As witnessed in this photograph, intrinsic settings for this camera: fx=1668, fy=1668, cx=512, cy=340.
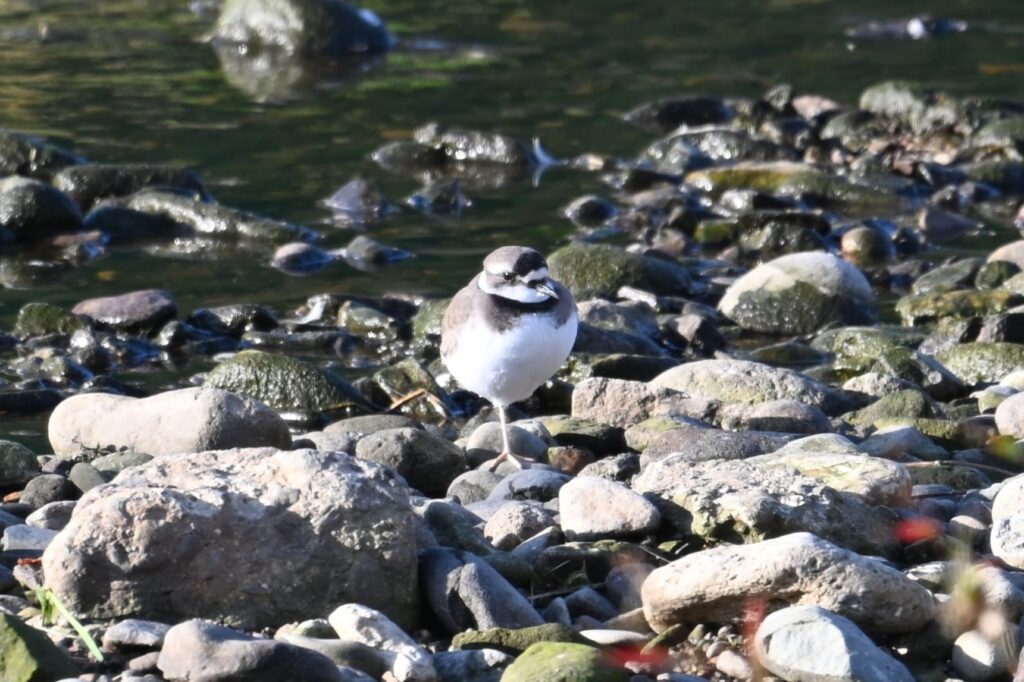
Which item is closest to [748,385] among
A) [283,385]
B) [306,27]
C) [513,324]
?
[513,324]

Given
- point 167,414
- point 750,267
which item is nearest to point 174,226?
point 750,267

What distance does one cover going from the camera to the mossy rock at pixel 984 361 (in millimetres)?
8953

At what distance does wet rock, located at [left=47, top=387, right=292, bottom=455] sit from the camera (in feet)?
22.4

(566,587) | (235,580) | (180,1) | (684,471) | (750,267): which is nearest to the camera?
(235,580)

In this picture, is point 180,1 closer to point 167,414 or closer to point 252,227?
point 252,227

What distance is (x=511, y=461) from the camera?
6.96 m

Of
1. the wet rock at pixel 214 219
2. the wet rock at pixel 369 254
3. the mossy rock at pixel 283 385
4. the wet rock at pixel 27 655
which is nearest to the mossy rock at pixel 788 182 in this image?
the wet rock at pixel 369 254

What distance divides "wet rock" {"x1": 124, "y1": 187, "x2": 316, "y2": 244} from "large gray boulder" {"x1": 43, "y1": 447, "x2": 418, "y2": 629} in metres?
7.65

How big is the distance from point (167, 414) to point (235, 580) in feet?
8.15

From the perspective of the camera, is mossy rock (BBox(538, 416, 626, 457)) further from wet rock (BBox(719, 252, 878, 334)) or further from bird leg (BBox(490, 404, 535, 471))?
wet rock (BBox(719, 252, 878, 334))

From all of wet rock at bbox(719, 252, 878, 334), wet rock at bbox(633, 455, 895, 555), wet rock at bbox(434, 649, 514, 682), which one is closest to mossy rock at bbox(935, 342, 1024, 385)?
wet rock at bbox(719, 252, 878, 334)

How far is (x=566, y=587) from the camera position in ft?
16.9

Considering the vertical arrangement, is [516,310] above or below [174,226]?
above

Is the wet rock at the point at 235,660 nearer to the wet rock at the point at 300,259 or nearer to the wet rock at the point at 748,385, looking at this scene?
the wet rock at the point at 748,385
